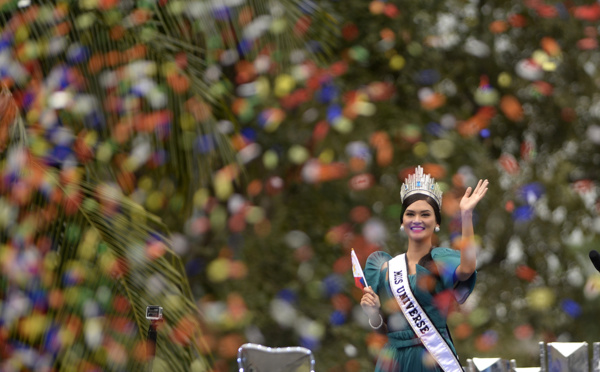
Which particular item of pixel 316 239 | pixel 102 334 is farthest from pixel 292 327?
pixel 102 334

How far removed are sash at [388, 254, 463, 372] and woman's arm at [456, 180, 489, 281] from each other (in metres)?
0.26

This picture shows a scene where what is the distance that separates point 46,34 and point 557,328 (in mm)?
6952

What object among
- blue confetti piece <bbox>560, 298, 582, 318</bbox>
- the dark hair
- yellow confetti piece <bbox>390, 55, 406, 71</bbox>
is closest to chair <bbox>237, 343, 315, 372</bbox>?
the dark hair

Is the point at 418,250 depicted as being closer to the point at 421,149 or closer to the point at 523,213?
the point at 421,149

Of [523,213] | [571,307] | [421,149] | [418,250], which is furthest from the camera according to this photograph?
[571,307]

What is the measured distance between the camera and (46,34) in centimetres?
488

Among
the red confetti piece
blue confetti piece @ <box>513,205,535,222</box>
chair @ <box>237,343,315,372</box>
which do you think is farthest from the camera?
the red confetti piece

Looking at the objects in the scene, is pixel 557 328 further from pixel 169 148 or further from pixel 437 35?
pixel 169 148

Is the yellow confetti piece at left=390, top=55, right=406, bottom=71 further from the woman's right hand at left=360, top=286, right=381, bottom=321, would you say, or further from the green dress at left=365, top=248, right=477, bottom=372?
the woman's right hand at left=360, top=286, right=381, bottom=321

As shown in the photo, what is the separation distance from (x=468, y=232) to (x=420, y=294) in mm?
477

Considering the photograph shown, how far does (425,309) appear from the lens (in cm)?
435

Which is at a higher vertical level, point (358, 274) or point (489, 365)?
point (358, 274)

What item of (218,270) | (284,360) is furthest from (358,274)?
(218,270)

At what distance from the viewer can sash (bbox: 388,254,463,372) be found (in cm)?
425
